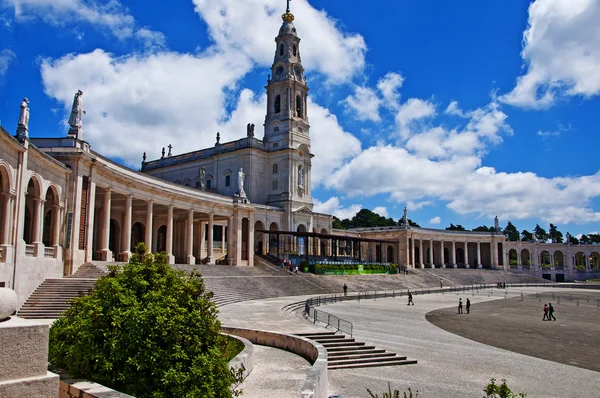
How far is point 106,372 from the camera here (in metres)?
8.46

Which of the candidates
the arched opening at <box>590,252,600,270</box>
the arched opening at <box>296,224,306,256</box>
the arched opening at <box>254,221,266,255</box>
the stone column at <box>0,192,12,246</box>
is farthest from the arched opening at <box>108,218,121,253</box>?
the arched opening at <box>590,252,600,270</box>

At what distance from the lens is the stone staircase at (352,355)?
53.8 ft

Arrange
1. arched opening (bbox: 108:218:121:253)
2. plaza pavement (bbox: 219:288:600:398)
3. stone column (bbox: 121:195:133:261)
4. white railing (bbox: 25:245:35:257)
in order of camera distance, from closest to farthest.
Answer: plaza pavement (bbox: 219:288:600:398) → white railing (bbox: 25:245:35:257) → stone column (bbox: 121:195:133:261) → arched opening (bbox: 108:218:121:253)

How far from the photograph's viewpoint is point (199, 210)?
48625 millimetres

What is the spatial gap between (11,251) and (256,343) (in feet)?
42.3

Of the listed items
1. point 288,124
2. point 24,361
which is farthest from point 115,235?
point 24,361

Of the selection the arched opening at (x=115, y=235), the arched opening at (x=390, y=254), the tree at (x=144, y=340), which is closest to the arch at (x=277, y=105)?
the arched opening at (x=115, y=235)

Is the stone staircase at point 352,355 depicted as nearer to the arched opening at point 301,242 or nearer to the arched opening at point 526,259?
the arched opening at point 301,242

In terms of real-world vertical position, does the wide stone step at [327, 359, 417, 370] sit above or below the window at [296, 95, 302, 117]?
below

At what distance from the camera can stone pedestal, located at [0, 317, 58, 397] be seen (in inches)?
238

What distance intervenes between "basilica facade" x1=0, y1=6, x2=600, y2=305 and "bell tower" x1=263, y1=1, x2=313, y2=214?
0.17 meters

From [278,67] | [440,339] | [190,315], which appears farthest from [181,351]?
[278,67]

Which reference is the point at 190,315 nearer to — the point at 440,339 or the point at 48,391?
the point at 48,391

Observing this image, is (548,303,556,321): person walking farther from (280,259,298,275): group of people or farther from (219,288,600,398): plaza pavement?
(280,259,298,275): group of people
